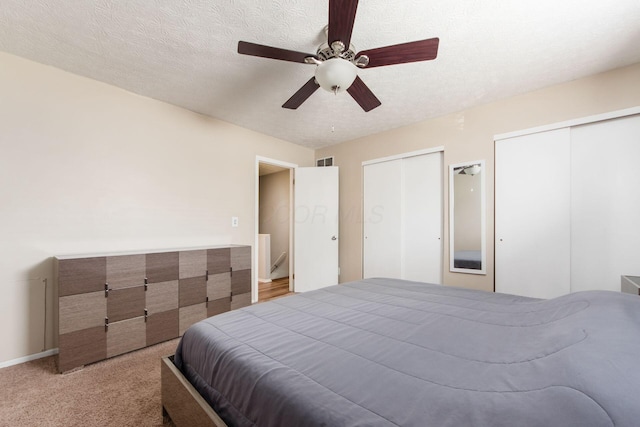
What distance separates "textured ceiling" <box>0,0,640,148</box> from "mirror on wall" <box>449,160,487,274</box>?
837 mm

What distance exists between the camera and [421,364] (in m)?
0.91

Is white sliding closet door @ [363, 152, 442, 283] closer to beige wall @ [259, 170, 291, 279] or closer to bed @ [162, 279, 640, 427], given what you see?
bed @ [162, 279, 640, 427]

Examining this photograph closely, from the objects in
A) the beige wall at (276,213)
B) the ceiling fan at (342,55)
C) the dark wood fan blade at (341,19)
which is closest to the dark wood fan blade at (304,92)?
the ceiling fan at (342,55)

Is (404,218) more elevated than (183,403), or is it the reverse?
(404,218)

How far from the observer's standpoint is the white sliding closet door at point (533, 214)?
8.38 feet

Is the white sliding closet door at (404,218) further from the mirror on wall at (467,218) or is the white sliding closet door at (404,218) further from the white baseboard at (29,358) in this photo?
the white baseboard at (29,358)

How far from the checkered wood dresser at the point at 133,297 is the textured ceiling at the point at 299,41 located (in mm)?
1616

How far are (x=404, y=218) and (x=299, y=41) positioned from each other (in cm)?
255

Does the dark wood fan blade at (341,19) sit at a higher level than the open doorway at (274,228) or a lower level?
higher

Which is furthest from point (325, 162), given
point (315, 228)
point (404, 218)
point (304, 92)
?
point (304, 92)

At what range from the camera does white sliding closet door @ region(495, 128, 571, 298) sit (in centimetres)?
255

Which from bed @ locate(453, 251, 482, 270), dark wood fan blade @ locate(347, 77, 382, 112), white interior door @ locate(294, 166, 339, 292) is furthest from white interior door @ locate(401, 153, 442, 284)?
dark wood fan blade @ locate(347, 77, 382, 112)

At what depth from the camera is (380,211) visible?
3.87m

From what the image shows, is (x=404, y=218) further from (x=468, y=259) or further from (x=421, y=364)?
(x=421, y=364)
